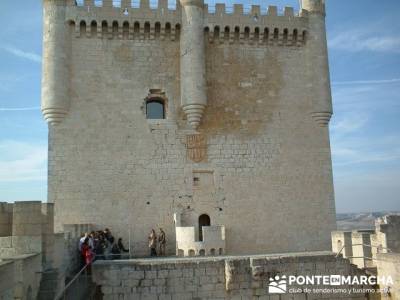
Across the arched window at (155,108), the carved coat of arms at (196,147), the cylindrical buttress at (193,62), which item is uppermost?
the cylindrical buttress at (193,62)

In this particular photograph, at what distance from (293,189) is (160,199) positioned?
4818 mm

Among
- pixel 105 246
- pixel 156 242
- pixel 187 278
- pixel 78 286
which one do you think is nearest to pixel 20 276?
pixel 78 286

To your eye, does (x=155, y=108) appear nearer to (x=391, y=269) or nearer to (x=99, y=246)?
(x=99, y=246)

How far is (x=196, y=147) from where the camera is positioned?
15.7 meters

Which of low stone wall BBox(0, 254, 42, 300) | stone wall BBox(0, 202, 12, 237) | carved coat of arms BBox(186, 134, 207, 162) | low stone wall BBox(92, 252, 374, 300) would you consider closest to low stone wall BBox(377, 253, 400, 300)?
low stone wall BBox(92, 252, 374, 300)

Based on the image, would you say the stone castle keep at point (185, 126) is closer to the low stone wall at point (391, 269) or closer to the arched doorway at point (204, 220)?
the arched doorway at point (204, 220)

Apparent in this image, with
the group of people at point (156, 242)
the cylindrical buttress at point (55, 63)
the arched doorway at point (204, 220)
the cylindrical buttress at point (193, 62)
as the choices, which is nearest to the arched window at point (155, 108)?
the cylindrical buttress at point (193, 62)

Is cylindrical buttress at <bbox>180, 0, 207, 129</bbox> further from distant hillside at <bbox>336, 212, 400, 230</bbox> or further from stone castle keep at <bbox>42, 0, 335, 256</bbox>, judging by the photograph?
distant hillside at <bbox>336, 212, 400, 230</bbox>

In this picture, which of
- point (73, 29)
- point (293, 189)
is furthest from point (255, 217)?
point (73, 29)

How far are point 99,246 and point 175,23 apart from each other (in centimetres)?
847

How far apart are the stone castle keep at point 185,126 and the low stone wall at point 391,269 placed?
5080mm

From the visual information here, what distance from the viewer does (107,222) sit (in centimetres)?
1472

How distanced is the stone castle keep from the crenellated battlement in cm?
4

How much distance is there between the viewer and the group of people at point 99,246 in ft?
36.5
